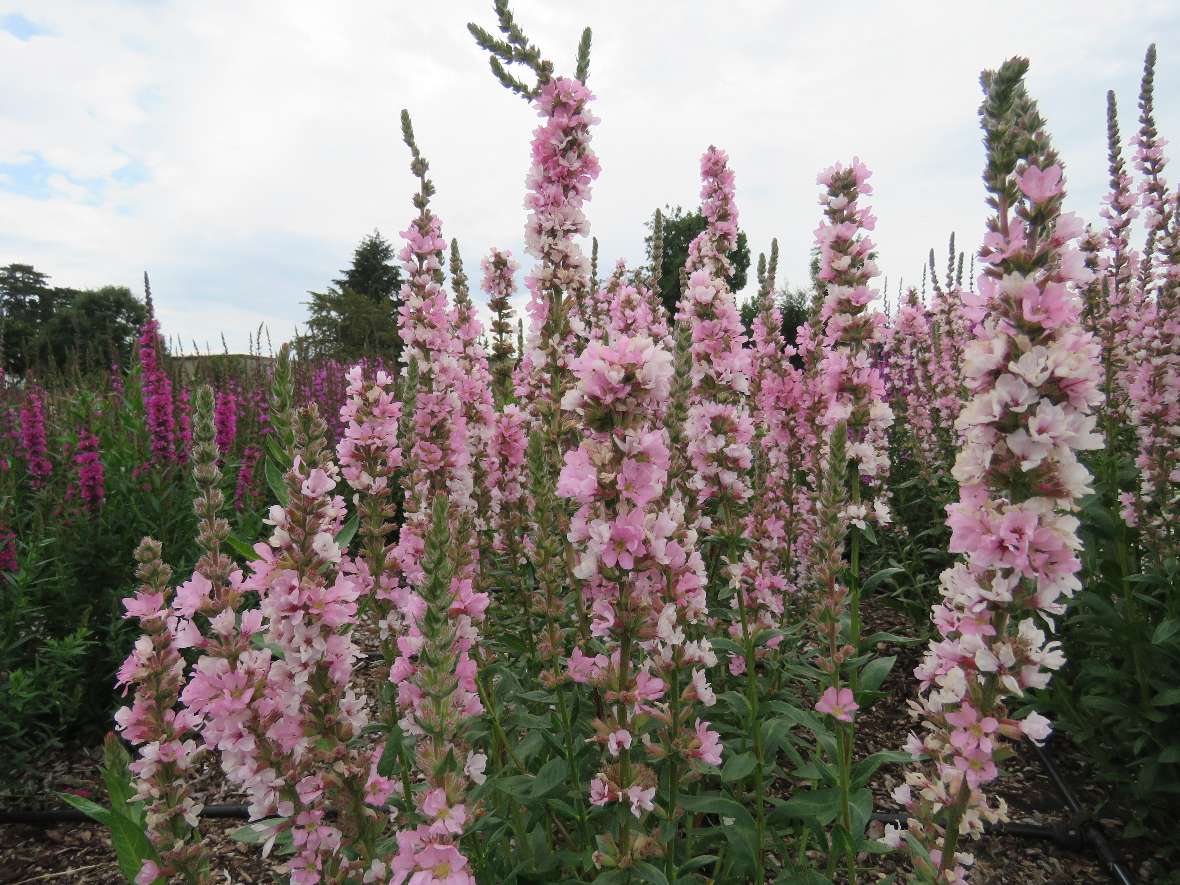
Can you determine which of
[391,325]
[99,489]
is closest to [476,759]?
[99,489]

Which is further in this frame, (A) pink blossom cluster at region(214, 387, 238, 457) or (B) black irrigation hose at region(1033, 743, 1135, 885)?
(A) pink blossom cluster at region(214, 387, 238, 457)

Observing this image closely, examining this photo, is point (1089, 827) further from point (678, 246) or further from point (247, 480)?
point (678, 246)

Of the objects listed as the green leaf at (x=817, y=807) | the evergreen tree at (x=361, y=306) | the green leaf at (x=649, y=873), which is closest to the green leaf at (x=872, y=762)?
the green leaf at (x=817, y=807)

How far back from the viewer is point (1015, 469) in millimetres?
1825

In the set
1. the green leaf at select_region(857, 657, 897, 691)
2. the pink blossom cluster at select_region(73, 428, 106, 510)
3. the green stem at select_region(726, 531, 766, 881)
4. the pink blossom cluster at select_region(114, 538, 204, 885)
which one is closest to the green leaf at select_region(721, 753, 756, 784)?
the green stem at select_region(726, 531, 766, 881)

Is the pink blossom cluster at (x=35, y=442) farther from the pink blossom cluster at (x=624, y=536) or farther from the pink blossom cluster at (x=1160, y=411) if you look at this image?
the pink blossom cluster at (x=1160, y=411)

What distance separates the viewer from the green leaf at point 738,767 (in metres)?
2.56

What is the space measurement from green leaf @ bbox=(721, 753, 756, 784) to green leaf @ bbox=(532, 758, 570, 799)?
0.59 metres

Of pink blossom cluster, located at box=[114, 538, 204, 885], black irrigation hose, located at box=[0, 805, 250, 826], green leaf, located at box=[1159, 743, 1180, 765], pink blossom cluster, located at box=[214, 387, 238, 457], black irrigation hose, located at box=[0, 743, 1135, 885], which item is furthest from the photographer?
pink blossom cluster, located at box=[214, 387, 238, 457]

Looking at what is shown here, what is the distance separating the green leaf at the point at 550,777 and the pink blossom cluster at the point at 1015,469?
3.95ft

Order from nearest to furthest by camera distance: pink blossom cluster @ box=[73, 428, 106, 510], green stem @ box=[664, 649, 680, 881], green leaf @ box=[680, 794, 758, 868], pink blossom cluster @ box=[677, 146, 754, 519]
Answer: green stem @ box=[664, 649, 680, 881]
green leaf @ box=[680, 794, 758, 868]
pink blossom cluster @ box=[677, 146, 754, 519]
pink blossom cluster @ box=[73, 428, 106, 510]

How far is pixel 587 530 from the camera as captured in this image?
2074 millimetres

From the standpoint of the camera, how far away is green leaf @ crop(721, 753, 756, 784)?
256 centimetres

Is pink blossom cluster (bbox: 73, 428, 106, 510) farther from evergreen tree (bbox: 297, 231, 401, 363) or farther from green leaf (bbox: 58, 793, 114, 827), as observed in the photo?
evergreen tree (bbox: 297, 231, 401, 363)
